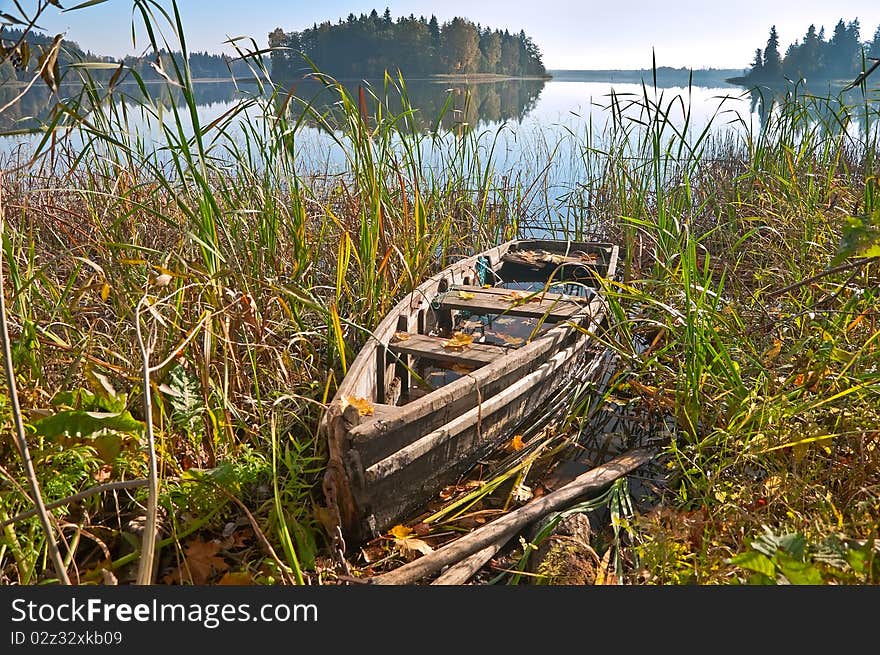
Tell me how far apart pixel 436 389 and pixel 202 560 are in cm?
126

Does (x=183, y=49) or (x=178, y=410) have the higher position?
(x=183, y=49)

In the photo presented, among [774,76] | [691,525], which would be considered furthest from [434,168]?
[774,76]

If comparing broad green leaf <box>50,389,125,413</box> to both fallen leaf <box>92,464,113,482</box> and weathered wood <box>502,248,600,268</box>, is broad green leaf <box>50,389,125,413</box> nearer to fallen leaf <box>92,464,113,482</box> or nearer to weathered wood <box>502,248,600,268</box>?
fallen leaf <box>92,464,113,482</box>

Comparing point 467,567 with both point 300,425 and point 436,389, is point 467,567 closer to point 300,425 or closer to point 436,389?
point 436,389

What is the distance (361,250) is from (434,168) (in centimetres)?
208

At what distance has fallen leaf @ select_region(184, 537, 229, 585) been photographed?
2.25 meters

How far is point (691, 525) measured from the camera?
2096mm

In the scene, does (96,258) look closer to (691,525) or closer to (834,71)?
(691,525)

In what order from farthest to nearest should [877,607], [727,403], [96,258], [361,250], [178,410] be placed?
[96,258] < [361,250] < [727,403] < [178,410] < [877,607]

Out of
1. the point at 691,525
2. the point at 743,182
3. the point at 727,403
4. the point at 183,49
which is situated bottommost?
the point at 691,525

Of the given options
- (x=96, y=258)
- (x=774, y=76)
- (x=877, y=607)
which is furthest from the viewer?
(x=774, y=76)

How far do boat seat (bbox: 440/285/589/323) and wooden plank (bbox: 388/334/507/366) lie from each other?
417 millimetres

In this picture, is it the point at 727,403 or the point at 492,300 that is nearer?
the point at 727,403

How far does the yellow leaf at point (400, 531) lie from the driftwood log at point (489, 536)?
34 centimetres
